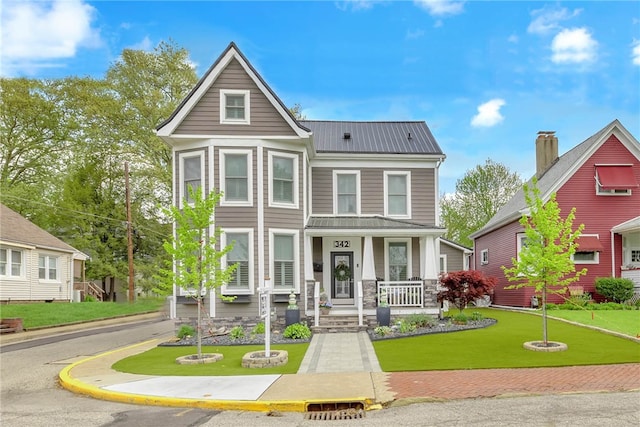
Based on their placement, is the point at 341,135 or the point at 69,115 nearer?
the point at 341,135

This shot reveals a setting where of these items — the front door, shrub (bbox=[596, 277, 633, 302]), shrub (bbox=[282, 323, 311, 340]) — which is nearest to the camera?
shrub (bbox=[282, 323, 311, 340])

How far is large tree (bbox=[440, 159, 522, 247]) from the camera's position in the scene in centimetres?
4003

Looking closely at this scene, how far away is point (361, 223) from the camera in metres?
18.9

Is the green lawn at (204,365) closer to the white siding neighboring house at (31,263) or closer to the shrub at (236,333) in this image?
the shrub at (236,333)

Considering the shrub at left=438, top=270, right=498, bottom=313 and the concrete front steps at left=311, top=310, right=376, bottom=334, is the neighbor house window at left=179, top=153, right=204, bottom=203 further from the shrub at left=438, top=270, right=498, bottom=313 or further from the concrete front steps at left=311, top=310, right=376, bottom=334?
the shrub at left=438, top=270, right=498, bottom=313

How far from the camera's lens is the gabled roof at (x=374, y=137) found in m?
20.2

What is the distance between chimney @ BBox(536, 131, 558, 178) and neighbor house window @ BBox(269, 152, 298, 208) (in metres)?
16.0

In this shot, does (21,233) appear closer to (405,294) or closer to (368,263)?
(368,263)

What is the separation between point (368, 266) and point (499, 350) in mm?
6171

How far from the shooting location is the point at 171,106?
115 ft

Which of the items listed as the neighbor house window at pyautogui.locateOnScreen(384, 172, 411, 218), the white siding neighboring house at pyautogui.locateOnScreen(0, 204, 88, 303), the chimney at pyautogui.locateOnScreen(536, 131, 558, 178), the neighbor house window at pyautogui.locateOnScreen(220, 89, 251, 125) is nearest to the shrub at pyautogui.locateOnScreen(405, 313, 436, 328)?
the neighbor house window at pyautogui.locateOnScreen(384, 172, 411, 218)

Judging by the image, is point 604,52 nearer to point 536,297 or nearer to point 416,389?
point 536,297

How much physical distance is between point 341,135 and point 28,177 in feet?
98.6

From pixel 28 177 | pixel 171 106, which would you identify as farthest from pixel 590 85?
pixel 28 177
